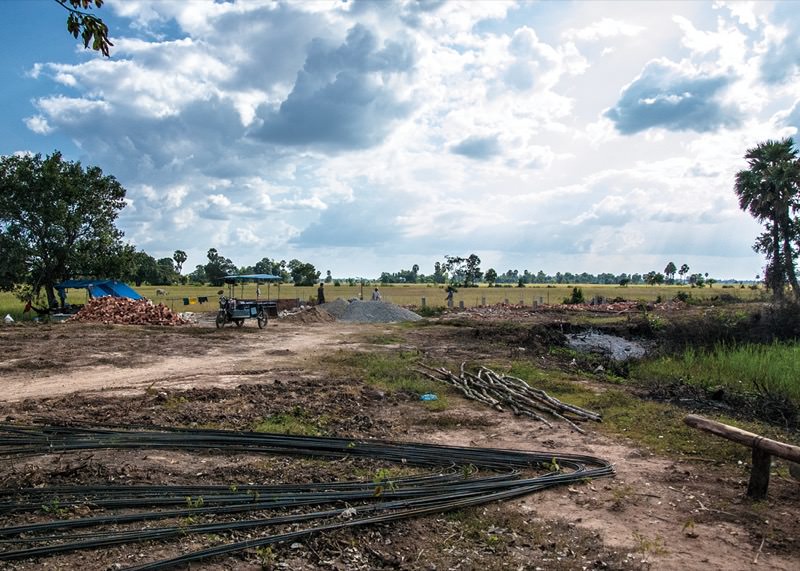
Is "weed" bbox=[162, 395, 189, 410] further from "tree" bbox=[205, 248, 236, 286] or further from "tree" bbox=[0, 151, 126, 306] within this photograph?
"tree" bbox=[205, 248, 236, 286]

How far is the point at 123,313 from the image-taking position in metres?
22.5

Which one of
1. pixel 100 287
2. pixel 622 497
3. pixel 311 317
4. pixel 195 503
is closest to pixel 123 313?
pixel 100 287

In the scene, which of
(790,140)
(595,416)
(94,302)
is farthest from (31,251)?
(790,140)

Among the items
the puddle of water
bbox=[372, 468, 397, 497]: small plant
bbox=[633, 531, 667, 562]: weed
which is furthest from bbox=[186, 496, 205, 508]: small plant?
the puddle of water

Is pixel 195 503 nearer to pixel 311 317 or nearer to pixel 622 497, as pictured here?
pixel 622 497

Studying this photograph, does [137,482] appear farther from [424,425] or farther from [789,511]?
[789,511]

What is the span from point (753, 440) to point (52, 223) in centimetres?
2688

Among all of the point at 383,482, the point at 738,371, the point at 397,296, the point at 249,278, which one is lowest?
the point at 383,482

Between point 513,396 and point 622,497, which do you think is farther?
point 513,396

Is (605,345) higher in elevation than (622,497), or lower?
higher

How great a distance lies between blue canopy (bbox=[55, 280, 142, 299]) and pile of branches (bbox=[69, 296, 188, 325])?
4.87ft

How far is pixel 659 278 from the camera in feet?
358

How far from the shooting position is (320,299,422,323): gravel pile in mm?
26719

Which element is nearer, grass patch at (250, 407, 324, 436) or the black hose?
the black hose
